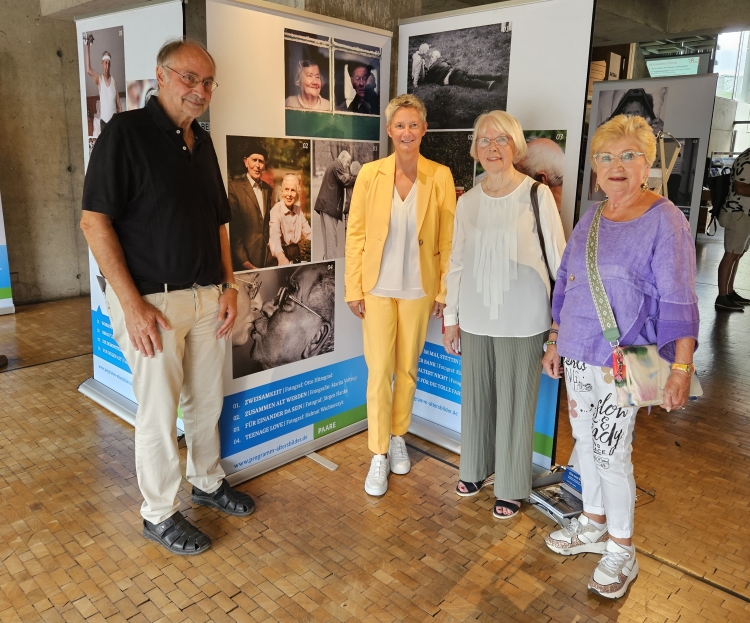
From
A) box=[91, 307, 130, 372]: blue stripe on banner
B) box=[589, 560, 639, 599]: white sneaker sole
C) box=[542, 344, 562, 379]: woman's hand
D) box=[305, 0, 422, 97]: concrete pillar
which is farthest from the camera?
box=[91, 307, 130, 372]: blue stripe on banner

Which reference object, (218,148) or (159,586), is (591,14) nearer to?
(218,148)

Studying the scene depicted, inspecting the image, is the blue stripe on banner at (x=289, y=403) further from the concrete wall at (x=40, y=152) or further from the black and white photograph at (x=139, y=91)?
the concrete wall at (x=40, y=152)

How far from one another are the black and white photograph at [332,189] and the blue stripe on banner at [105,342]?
1.71 m

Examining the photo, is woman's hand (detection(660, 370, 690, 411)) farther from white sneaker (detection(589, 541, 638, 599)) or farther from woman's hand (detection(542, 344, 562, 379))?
white sneaker (detection(589, 541, 638, 599))

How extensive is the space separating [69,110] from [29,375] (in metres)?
3.75

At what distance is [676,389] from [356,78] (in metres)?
2.30

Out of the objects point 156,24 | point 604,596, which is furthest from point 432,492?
point 156,24

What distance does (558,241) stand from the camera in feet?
8.57

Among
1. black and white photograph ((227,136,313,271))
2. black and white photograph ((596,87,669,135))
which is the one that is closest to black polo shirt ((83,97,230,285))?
black and white photograph ((227,136,313,271))

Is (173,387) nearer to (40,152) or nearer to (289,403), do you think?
(289,403)

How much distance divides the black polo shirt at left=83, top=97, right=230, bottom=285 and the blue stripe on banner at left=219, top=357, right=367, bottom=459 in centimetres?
87

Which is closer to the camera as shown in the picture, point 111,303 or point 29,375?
point 111,303

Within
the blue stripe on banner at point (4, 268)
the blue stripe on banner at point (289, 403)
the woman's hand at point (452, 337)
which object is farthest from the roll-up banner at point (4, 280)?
the woman's hand at point (452, 337)

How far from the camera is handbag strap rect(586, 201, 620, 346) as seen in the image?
2115mm
